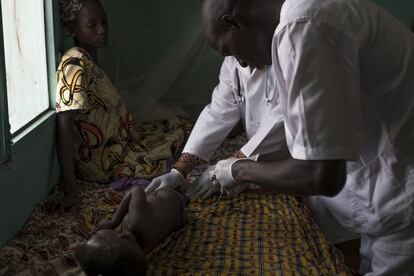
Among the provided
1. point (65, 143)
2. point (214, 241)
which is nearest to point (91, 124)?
point (65, 143)

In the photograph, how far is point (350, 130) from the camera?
41.2 inches

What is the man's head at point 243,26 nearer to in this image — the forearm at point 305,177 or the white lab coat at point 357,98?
the white lab coat at point 357,98

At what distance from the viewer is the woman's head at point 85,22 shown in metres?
2.24

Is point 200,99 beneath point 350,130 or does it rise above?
beneath

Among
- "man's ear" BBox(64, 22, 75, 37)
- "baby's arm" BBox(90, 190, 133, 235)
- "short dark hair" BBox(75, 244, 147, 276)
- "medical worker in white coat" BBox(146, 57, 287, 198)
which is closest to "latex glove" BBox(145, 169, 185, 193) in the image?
"medical worker in white coat" BBox(146, 57, 287, 198)

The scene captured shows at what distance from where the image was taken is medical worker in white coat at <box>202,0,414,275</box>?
3.38 feet

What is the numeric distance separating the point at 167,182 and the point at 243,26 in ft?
2.98

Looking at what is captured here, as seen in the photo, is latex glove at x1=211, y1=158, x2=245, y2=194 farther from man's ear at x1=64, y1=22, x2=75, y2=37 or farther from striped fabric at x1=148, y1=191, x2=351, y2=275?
man's ear at x1=64, y1=22, x2=75, y2=37

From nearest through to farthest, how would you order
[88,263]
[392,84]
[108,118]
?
[392,84], [88,263], [108,118]

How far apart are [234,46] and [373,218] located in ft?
2.04

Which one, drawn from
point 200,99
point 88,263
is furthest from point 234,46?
point 200,99

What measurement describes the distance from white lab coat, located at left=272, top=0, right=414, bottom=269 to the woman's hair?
1.42m

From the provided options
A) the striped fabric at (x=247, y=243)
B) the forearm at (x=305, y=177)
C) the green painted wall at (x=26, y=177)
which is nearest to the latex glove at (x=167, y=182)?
the striped fabric at (x=247, y=243)

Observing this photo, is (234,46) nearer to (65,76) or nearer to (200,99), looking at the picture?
(65,76)
